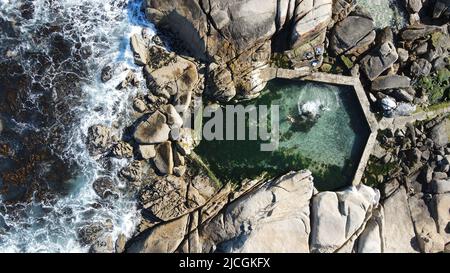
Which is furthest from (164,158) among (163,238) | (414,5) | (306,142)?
(414,5)

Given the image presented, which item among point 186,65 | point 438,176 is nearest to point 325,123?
point 438,176

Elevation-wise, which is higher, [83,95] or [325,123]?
[83,95]

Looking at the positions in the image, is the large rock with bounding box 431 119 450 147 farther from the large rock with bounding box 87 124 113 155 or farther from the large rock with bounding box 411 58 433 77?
the large rock with bounding box 87 124 113 155

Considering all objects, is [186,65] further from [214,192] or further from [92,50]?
[214,192]

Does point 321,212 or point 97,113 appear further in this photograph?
point 97,113

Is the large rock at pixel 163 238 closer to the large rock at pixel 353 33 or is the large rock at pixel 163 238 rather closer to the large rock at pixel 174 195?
the large rock at pixel 174 195

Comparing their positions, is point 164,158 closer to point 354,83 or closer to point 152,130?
point 152,130
